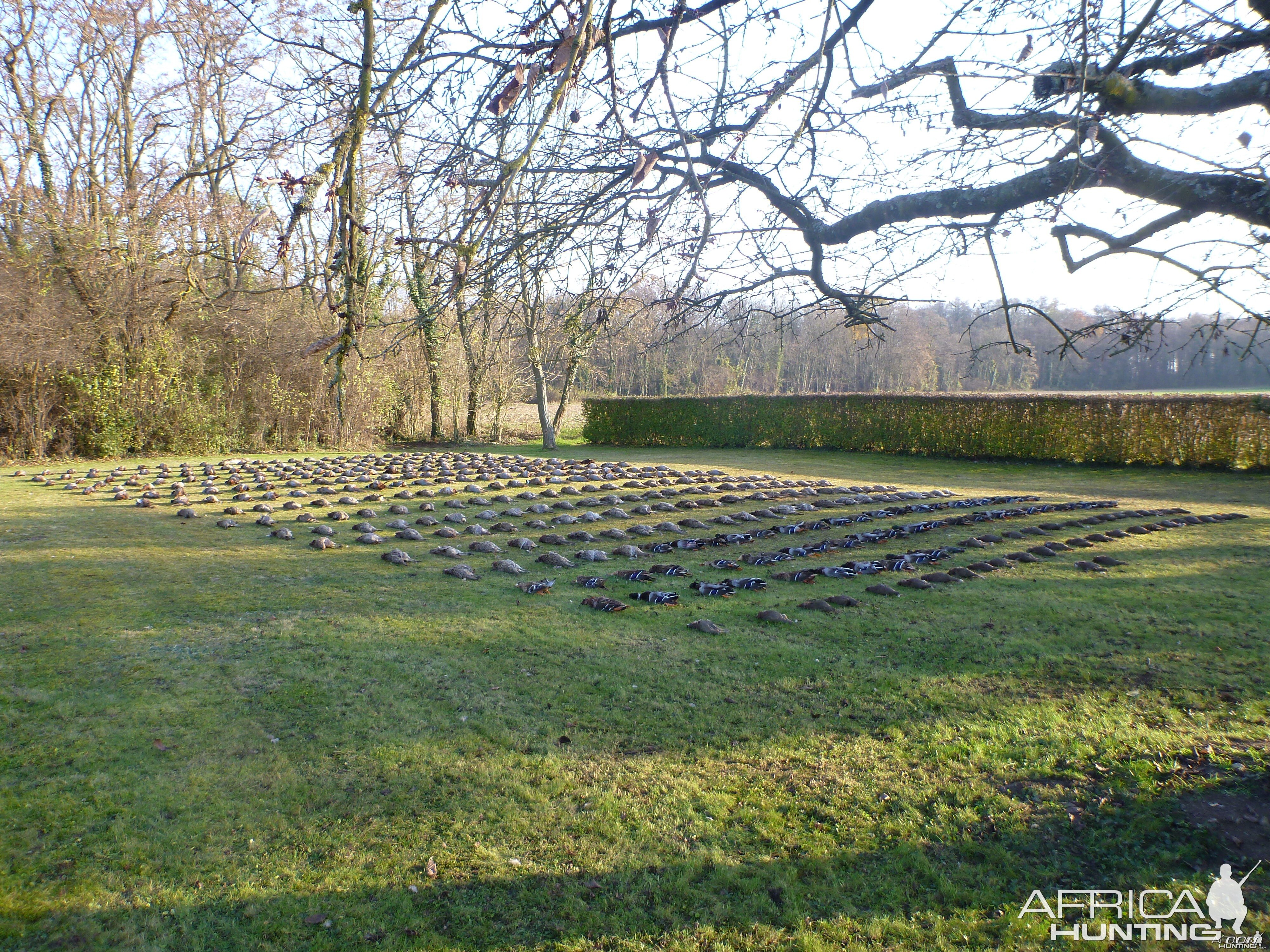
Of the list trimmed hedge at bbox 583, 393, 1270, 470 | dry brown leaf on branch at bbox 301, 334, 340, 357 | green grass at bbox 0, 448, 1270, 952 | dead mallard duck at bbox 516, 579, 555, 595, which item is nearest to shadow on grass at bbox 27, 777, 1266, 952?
green grass at bbox 0, 448, 1270, 952

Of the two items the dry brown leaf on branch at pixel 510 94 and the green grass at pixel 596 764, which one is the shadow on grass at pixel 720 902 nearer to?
the green grass at pixel 596 764

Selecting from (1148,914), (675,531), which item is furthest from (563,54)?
(675,531)

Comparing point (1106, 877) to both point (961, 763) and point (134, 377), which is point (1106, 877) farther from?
point (134, 377)

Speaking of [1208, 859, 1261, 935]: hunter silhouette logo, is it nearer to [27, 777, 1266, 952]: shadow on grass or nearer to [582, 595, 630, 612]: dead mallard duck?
[27, 777, 1266, 952]: shadow on grass

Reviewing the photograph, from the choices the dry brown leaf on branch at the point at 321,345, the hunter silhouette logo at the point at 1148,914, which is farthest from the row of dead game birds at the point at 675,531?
the dry brown leaf on branch at the point at 321,345

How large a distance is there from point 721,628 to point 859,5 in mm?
4121

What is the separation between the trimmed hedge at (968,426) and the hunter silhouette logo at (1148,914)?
53.3ft

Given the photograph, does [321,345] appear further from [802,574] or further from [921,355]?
[921,355]

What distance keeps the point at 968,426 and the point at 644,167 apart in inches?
837

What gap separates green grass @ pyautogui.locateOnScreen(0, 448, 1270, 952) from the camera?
2482 millimetres

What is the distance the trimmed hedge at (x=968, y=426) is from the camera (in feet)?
57.5

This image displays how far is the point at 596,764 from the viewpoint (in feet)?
11.1

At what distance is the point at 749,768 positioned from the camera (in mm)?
3381

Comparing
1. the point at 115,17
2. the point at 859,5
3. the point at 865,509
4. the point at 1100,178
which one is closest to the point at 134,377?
the point at 115,17
